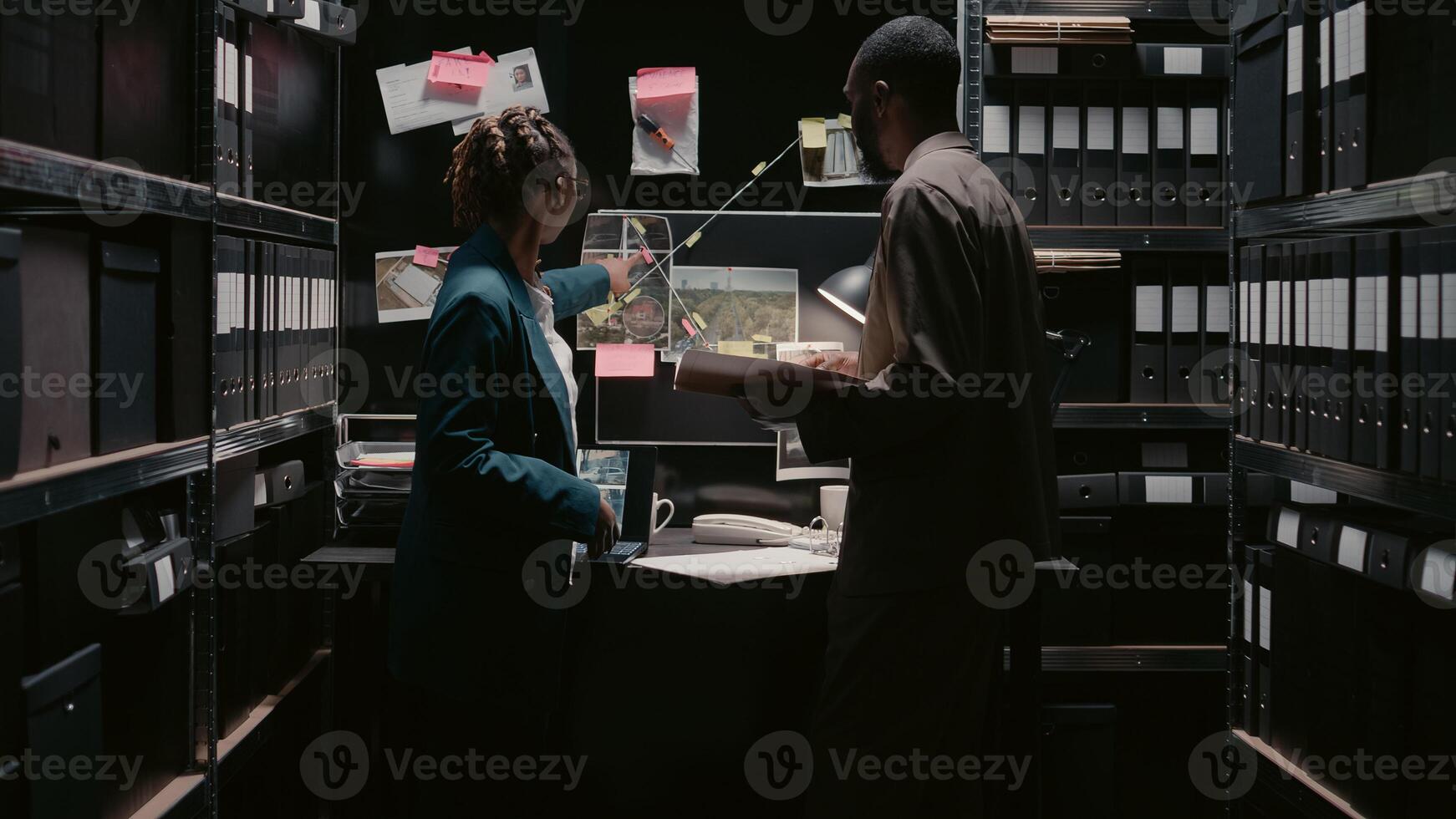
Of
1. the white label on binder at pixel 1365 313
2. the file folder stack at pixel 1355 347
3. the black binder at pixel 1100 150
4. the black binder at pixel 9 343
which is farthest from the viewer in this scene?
the black binder at pixel 1100 150

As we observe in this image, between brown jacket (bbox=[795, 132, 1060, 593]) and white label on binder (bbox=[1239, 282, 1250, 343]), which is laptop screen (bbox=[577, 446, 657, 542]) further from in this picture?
white label on binder (bbox=[1239, 282, 1250, 343])

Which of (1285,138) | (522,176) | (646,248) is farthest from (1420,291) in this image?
(646,248)

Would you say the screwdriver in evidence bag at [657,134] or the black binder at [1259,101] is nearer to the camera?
the black binder at [1259,101]

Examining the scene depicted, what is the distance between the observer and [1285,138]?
5.84ft

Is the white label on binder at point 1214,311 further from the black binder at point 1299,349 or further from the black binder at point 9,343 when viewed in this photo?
the black binder at point 9,343

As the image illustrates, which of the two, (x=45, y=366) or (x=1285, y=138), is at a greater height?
(x=1285, y=138)

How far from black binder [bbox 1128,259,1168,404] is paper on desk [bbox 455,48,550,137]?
152 centimetres

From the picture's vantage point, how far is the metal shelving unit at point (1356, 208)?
4.58ft

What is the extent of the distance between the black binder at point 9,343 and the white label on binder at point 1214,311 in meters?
2.25

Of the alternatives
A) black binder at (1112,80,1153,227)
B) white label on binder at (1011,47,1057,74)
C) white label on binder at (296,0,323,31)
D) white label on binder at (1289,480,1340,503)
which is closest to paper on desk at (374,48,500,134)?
white label on binder at (296,0,323,31)

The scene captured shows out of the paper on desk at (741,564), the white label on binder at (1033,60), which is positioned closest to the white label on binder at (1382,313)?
the white label on binder at (1033,60)

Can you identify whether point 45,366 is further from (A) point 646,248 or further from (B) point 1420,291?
(B) point 1420,291

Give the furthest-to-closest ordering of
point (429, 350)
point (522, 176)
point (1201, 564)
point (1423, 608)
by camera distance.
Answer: point (1201, 564), point (522, 176), point (429, 350), point (1423, 608)

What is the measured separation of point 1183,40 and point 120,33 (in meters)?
2.18
